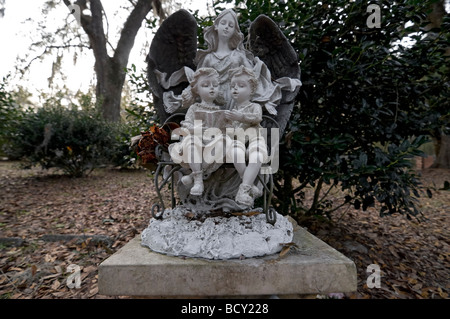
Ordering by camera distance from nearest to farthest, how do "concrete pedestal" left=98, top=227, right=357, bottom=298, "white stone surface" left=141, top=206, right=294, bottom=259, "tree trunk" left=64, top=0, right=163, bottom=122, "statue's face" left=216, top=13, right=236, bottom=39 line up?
"concrete pedestal" left=98, top=227, right=357, bottom=298 < "white stone surface" left=141, top=206, right=294, bottom=259 < "statue's face" left=216, top=13, right=236, bottom=39 < "tree trunk" left=64, top=0, right=163, bottom=122

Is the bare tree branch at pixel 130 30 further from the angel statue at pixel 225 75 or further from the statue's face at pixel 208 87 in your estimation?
the statue's face at pixel 208 87

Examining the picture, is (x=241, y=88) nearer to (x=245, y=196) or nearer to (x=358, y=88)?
(x=245, y=196)

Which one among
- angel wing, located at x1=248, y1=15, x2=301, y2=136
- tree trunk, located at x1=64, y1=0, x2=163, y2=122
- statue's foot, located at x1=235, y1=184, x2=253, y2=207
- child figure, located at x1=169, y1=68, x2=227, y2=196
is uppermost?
tree trunk, located at x1=64, y1=0, x2=163, y2=122

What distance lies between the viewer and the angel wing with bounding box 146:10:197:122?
7.79 ft

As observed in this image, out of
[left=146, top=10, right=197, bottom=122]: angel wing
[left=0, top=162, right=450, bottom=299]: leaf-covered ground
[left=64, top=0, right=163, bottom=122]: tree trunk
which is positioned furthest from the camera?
[left=64, top=0, right=163, bottom=122]: tree trunk

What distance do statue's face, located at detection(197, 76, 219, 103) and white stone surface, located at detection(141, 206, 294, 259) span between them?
89 centimetres

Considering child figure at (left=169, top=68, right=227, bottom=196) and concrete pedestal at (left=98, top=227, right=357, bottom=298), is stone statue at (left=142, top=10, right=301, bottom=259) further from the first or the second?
concrete pedestal at (left=98, top=227, right=357, bottom=298)

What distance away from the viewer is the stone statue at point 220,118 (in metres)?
1.81

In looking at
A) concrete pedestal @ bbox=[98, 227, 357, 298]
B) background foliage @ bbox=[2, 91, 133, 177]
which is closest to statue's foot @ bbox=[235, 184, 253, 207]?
concrete pedestal @ bbox=[98, 227, 357, 298]

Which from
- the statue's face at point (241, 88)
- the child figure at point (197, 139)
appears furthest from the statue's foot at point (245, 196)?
the statue's face at point (241, 88)
